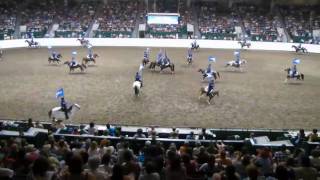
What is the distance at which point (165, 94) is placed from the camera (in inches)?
1128

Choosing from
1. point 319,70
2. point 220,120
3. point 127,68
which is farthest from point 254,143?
point 319,70

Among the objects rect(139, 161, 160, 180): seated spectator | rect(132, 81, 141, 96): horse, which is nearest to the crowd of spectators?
rect(139, 161, 160, 180): seated spectator

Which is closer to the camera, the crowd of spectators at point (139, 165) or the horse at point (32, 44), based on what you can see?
the crowd of spectators at point (139, 165)

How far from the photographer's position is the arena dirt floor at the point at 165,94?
77.3ft

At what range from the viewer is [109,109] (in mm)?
24891

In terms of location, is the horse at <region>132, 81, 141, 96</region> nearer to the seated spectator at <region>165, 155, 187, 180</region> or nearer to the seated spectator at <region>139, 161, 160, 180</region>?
the seated spectator at <region>165, 155, 187, 180</region>

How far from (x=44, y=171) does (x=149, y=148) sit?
379cm

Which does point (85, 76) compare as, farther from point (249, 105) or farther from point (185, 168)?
point (185, 168)

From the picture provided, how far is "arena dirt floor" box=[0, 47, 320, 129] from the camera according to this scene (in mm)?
23562

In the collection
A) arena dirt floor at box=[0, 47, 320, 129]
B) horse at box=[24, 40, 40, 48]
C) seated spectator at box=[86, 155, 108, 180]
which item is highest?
horse at box=[24, 40, 40, 48]

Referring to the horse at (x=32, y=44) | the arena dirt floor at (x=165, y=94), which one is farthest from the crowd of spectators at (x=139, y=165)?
the horse at (x=32, y=44)

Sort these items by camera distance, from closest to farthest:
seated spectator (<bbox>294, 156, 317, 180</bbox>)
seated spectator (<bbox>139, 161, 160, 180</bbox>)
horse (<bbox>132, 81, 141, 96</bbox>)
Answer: seated spectator (<bbox>139, 161, 160, 180</bbox>) → seated spectator (<bbox>294, 156, 317, 180</bbox>) → horse (<bbox>132, 81, 141, 96</bbox>)

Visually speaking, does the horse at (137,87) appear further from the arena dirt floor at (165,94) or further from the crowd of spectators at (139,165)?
the crowd of spectators at (139,165)

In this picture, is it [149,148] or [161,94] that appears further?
[161,94]
